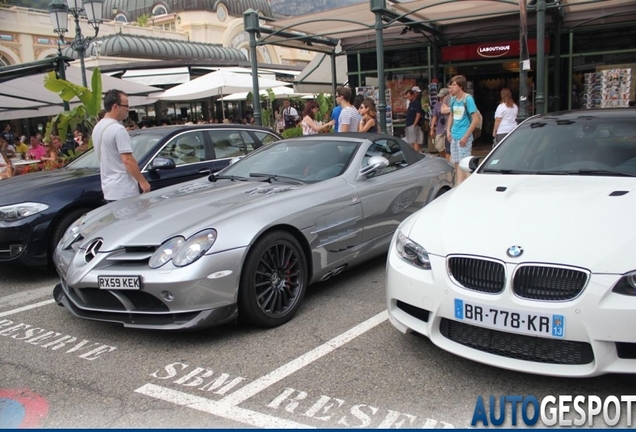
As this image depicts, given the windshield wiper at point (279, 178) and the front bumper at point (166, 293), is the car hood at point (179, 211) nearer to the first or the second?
the windshield wiper at point (279, 178)

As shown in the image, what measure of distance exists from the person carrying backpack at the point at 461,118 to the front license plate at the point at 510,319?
546 centimetres

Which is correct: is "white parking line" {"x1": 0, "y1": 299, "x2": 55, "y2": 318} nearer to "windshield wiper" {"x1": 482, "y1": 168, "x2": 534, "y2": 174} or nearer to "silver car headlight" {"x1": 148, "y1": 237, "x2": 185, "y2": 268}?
"silver car headlight" {"x1": 148, "y1": 237, "x2": 185, "y2": 268}

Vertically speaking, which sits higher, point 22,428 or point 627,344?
point 627,344

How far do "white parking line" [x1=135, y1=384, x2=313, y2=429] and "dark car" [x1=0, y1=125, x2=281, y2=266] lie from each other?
3.02m

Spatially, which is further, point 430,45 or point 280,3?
point 280,3

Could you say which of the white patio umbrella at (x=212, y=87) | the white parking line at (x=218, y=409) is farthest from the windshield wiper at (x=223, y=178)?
the white patio umbrella at (x=212, y=87)

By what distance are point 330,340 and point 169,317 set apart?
3.62 feet

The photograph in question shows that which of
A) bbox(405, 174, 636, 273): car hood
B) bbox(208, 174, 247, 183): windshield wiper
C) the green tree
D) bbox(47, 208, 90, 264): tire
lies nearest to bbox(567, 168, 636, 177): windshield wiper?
bbox(405, 174, 636, 273): car hood

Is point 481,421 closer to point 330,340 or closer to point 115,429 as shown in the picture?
point 330,340

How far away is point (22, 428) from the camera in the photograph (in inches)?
114

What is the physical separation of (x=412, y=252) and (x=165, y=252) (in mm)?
1636

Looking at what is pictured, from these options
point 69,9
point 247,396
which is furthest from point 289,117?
point 247,396

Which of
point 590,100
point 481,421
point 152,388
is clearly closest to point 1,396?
point 152,388

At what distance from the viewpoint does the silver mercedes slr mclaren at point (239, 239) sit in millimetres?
3680
